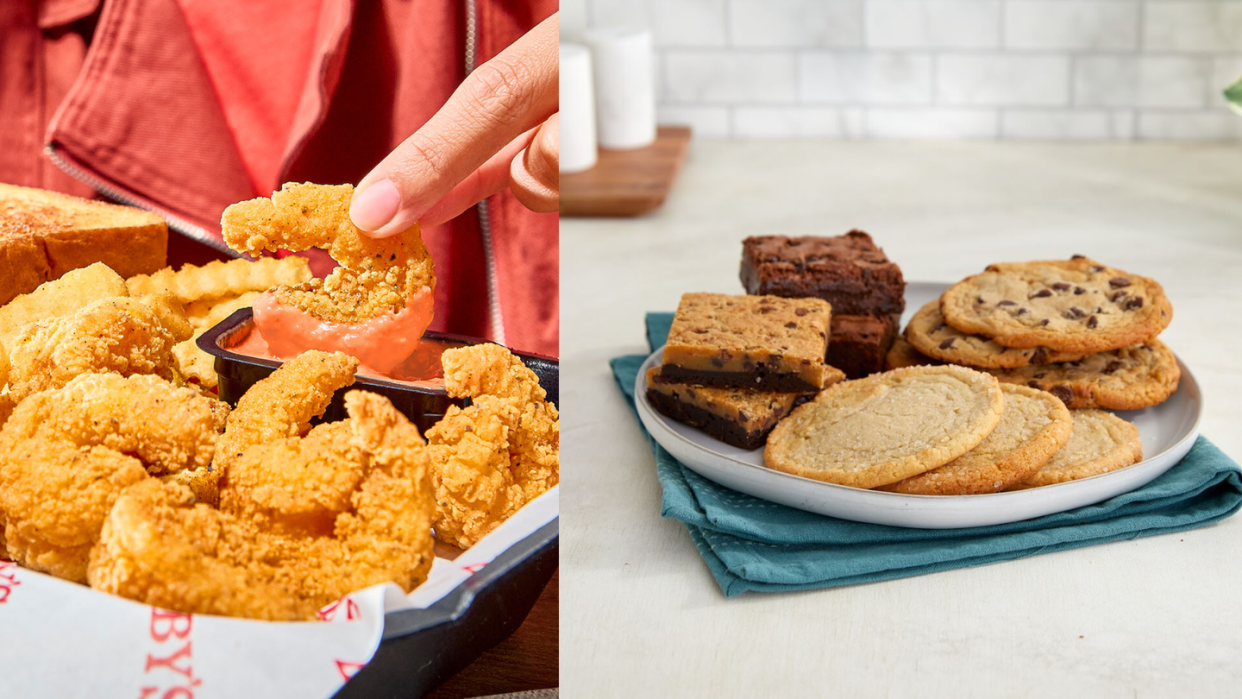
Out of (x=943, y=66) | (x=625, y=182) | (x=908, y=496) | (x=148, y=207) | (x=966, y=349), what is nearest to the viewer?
(x=148, y=207)

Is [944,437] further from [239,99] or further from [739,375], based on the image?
[239,99]

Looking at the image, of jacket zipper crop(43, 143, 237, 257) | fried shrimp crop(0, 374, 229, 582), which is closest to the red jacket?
jacket zipper crop(43, 143, 237, 257)

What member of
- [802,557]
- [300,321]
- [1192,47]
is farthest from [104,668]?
[1192,47]

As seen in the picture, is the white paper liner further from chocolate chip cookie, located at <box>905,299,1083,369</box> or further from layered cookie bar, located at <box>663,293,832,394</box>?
chocolate chip cookie, located at <box>905,299,1083,369</box>

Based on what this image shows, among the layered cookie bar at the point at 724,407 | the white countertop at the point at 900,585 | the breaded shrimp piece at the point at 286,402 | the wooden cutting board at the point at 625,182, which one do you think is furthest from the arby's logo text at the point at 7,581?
the wooden cutting board at the point at 625,182

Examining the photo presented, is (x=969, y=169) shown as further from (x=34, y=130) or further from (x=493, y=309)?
(x=34, y=130)

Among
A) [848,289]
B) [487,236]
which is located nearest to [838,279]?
[848,289]
